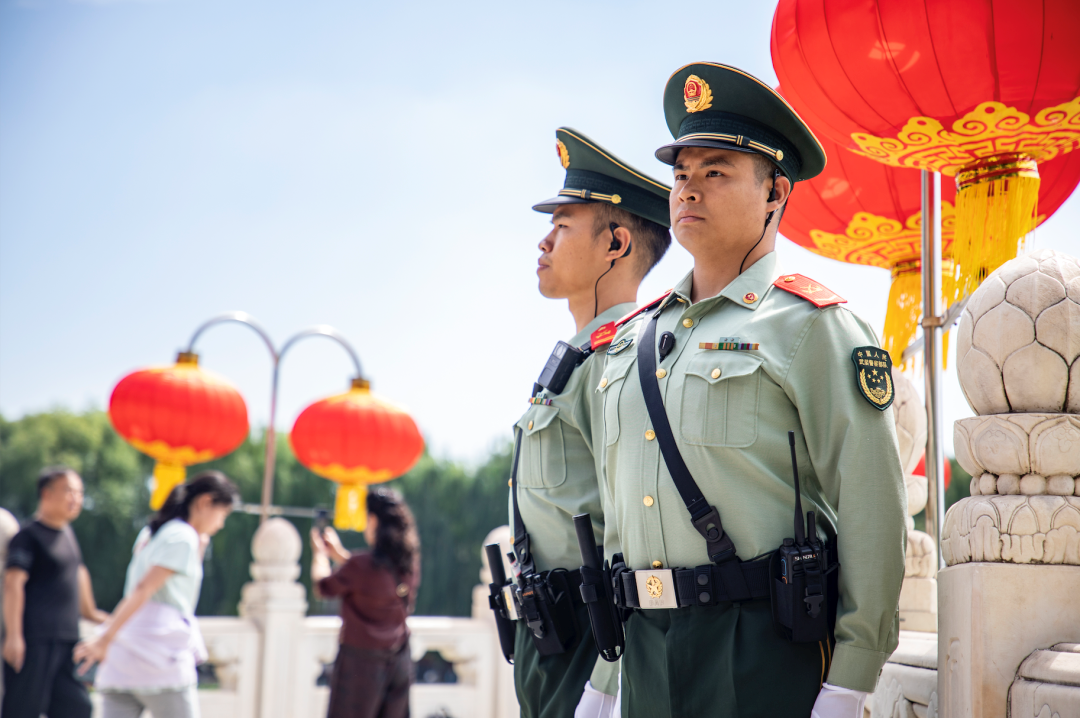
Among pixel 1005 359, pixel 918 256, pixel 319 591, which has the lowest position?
pixel 319 591

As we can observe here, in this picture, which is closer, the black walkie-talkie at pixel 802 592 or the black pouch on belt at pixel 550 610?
the black walkie-talkie at pixel 802 592

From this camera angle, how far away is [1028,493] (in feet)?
5.65

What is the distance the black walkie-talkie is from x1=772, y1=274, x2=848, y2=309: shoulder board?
0.45m

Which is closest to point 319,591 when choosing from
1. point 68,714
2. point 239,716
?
point 68,714

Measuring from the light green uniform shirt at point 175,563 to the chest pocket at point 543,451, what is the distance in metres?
2.44

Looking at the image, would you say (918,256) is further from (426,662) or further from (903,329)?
(426,662)

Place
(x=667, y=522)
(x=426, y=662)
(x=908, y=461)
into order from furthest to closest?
(x=426, y=662), (x=908, y=461), (x=667, y=522)

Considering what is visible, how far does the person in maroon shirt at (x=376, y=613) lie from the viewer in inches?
211

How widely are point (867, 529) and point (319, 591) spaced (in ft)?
14.6

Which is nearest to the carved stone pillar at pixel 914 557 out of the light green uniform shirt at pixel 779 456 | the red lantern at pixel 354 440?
the light green uniform shirt at pixel 779 456

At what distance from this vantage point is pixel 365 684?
17.6 feet

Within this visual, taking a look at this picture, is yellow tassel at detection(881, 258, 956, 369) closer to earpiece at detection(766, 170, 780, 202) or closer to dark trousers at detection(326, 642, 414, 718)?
earpiece at detection(766, 170, 780, 202)

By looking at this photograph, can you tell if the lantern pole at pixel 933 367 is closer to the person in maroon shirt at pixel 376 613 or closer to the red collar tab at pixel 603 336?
the red collar tab at pixel 603 336

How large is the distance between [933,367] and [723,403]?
4.28 feet
